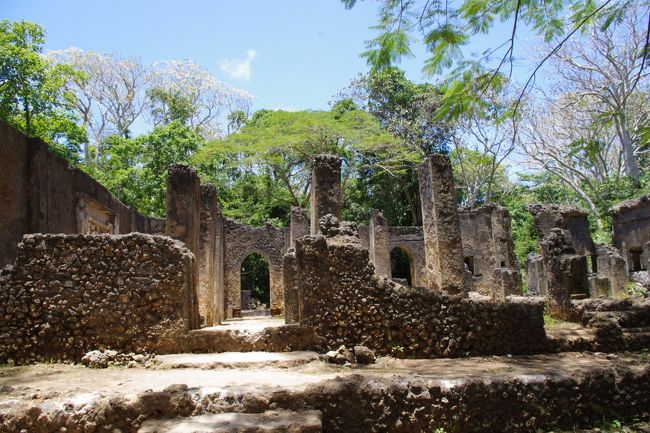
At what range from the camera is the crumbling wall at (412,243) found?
90.1 ft

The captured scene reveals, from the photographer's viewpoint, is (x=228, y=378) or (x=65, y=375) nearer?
(x=228, y=378)

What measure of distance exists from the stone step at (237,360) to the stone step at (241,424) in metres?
1.91

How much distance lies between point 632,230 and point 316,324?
66.1 feet

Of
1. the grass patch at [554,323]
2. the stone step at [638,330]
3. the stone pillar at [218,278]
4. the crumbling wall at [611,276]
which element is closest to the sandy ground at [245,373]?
the stone step at [638,330]

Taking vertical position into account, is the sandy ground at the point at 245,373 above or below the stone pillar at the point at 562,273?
below

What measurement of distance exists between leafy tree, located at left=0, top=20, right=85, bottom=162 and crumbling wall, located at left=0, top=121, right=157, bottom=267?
27.6ft

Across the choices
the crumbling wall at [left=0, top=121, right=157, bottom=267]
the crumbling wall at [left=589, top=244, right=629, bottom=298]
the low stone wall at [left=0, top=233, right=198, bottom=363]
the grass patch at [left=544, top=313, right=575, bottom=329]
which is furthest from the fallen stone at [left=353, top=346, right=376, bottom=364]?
the crumbling wall at [left=589, top=244, right=629, bottom=298]

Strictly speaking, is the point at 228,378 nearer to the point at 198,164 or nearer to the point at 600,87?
the point at 198,164

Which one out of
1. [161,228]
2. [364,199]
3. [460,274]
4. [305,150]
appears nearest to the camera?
[460,274]

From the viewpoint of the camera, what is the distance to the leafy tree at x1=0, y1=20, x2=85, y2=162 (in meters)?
17.6

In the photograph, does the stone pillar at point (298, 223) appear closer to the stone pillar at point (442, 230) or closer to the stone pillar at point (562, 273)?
the stone pillar at point (442, 230)

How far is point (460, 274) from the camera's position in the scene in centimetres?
1033

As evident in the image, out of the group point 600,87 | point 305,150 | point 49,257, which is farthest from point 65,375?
point 600,87

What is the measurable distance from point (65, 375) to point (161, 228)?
43.2 feet
